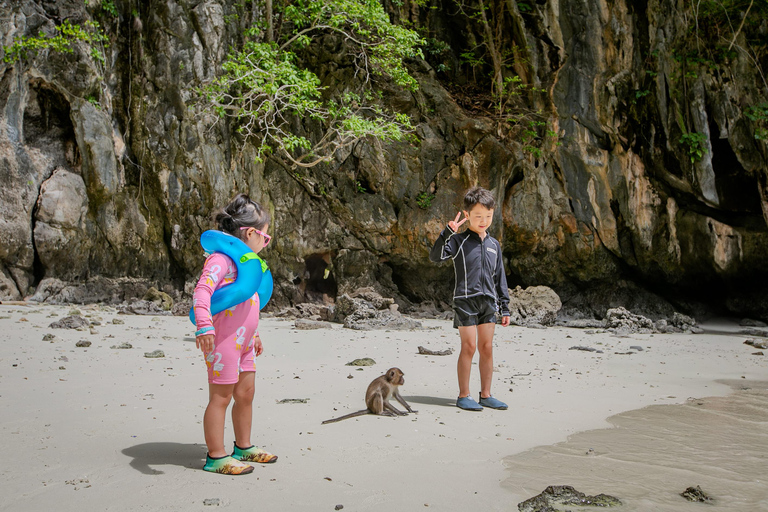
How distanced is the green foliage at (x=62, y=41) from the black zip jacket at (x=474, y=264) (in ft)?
33.6

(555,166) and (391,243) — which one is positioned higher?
(555,166)

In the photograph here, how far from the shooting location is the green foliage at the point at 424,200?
43.7ft

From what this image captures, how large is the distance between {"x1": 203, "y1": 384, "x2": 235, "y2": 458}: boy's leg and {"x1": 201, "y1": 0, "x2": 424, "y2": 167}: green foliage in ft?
30.5

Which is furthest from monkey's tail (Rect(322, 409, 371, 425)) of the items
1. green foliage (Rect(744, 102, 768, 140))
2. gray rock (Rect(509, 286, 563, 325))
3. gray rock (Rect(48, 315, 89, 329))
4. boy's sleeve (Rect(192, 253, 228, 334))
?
green foliage (Rect(744, 102, 768, 140))

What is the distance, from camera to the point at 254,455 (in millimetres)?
2492

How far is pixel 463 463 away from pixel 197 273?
10711 millimetres

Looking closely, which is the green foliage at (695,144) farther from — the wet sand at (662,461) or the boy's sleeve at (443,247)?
the boy's sleeve at (443,247)

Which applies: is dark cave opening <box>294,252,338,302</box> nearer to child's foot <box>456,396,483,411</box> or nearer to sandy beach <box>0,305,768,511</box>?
sandy beach <box>0,305,768,511</box>

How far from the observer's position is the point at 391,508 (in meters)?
2.03

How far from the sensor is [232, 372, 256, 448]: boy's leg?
2.54 metres

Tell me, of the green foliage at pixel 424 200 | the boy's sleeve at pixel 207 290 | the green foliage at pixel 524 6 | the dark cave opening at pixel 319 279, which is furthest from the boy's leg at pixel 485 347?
the green foliage at pixel 524 6

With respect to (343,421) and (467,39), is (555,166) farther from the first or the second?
(343,421)

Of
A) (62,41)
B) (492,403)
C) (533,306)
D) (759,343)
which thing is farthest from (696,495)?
(62,41)

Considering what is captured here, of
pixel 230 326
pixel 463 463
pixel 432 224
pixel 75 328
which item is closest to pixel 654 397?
pixel 463 463
